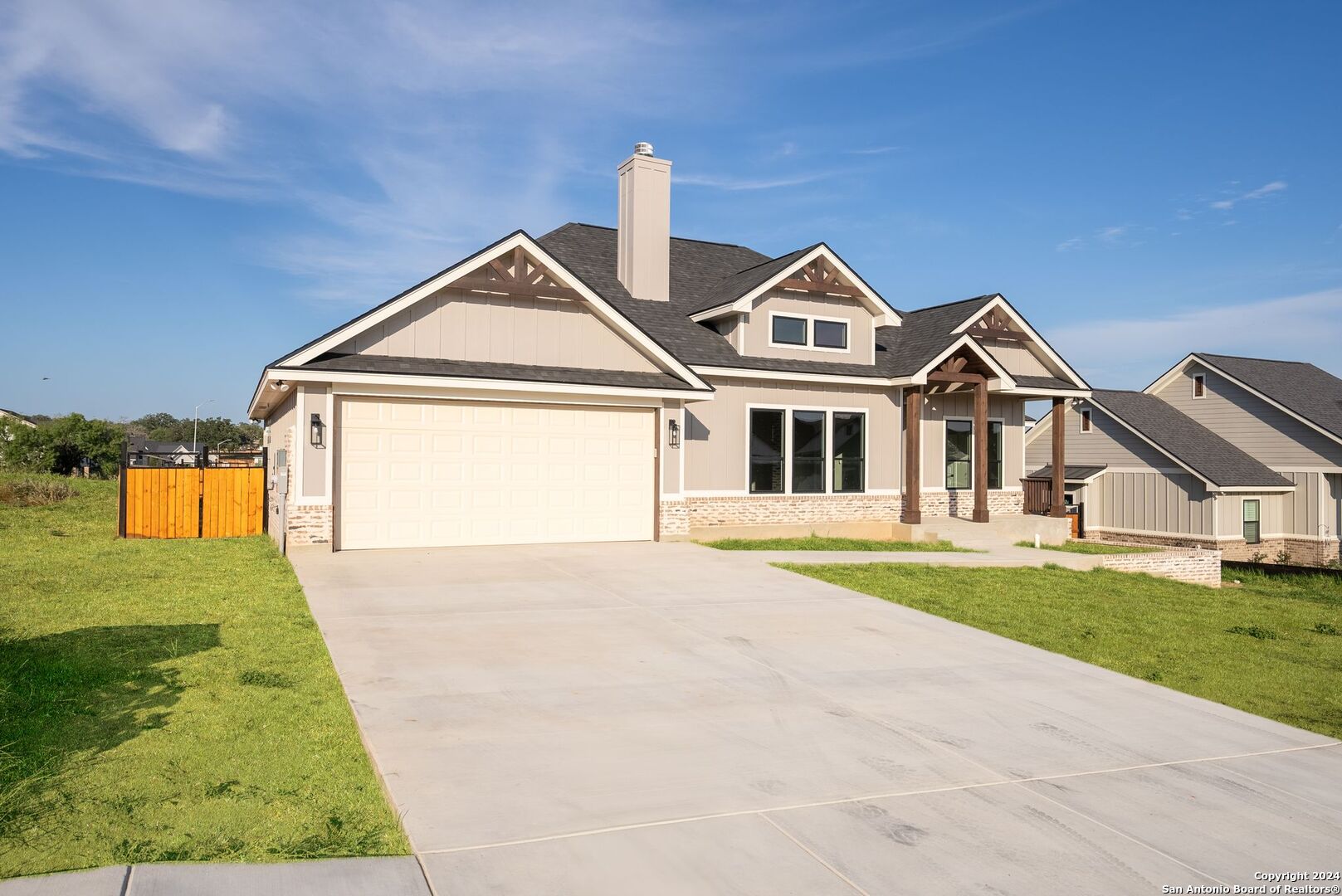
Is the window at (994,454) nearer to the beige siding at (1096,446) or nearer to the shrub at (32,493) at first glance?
the beige siding at (1096,446)

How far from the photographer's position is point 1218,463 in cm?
3119

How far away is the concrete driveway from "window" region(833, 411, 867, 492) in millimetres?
10783

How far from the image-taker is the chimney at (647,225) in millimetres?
22234

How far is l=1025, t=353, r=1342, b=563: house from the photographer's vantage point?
1209 inches

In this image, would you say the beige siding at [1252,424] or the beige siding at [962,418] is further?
the beige siding at [1252,424]

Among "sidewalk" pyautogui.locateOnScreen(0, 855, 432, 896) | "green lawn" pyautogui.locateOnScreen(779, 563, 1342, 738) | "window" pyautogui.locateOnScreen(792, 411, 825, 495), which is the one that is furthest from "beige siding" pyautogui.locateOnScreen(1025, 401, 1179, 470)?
"sidewalk" pyautogui.locateOnScreen(0, 855, 432, 896)

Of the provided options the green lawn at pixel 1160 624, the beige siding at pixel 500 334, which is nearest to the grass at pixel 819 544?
the green lawn at pixel 1160 624

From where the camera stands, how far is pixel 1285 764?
6434 mm

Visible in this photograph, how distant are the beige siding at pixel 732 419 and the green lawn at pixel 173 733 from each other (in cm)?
974

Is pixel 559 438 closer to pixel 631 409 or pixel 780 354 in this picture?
pixel 631 409

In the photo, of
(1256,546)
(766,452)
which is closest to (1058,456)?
(766,452)

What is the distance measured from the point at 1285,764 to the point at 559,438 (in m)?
12.5

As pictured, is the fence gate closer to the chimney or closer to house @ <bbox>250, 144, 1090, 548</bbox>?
house @ <bbox>250, 144, 1090, 548</bbox>

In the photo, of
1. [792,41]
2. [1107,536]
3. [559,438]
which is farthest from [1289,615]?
[1107,536]
